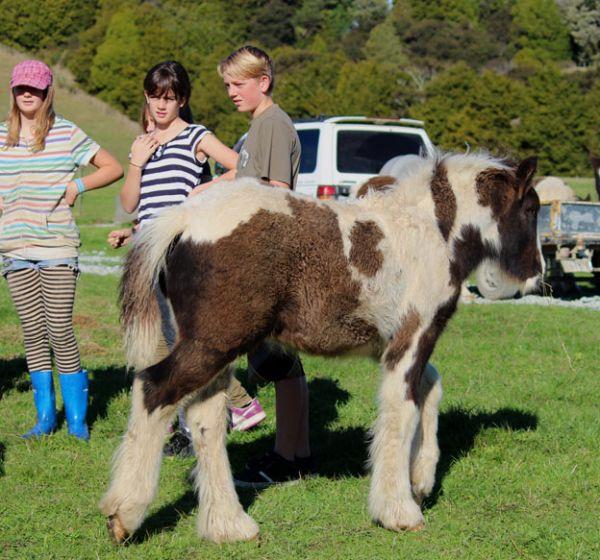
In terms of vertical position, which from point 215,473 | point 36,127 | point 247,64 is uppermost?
point 247,64

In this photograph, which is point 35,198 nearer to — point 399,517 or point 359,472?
point 359,472

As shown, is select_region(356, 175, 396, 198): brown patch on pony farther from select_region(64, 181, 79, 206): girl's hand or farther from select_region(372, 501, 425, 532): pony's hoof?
select_region(64, 181, 79, 206): girl's hand

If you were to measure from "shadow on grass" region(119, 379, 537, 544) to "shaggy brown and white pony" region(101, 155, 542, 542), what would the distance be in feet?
1.57

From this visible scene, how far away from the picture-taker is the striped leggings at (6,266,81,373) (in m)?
5.72

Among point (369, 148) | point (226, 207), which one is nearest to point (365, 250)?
point (226, 207)

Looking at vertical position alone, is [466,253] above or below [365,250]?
below

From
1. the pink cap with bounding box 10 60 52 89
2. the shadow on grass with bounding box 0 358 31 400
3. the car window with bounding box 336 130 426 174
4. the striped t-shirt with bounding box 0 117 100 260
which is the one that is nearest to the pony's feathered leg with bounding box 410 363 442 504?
the striped t-shirt with bounding box 0 117 100 260

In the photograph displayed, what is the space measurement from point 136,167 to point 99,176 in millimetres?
782

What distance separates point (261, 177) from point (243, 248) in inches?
37.8

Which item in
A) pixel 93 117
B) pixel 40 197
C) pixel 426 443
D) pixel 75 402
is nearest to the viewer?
pixel 426 443

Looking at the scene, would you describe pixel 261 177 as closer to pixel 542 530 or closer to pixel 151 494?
pixel 151 494

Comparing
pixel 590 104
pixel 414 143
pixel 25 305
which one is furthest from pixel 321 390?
pixel 590 104

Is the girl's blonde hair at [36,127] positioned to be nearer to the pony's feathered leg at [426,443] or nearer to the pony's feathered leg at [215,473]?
the pony's feathered leg at [215,473]

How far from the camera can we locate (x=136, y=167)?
512 cm
